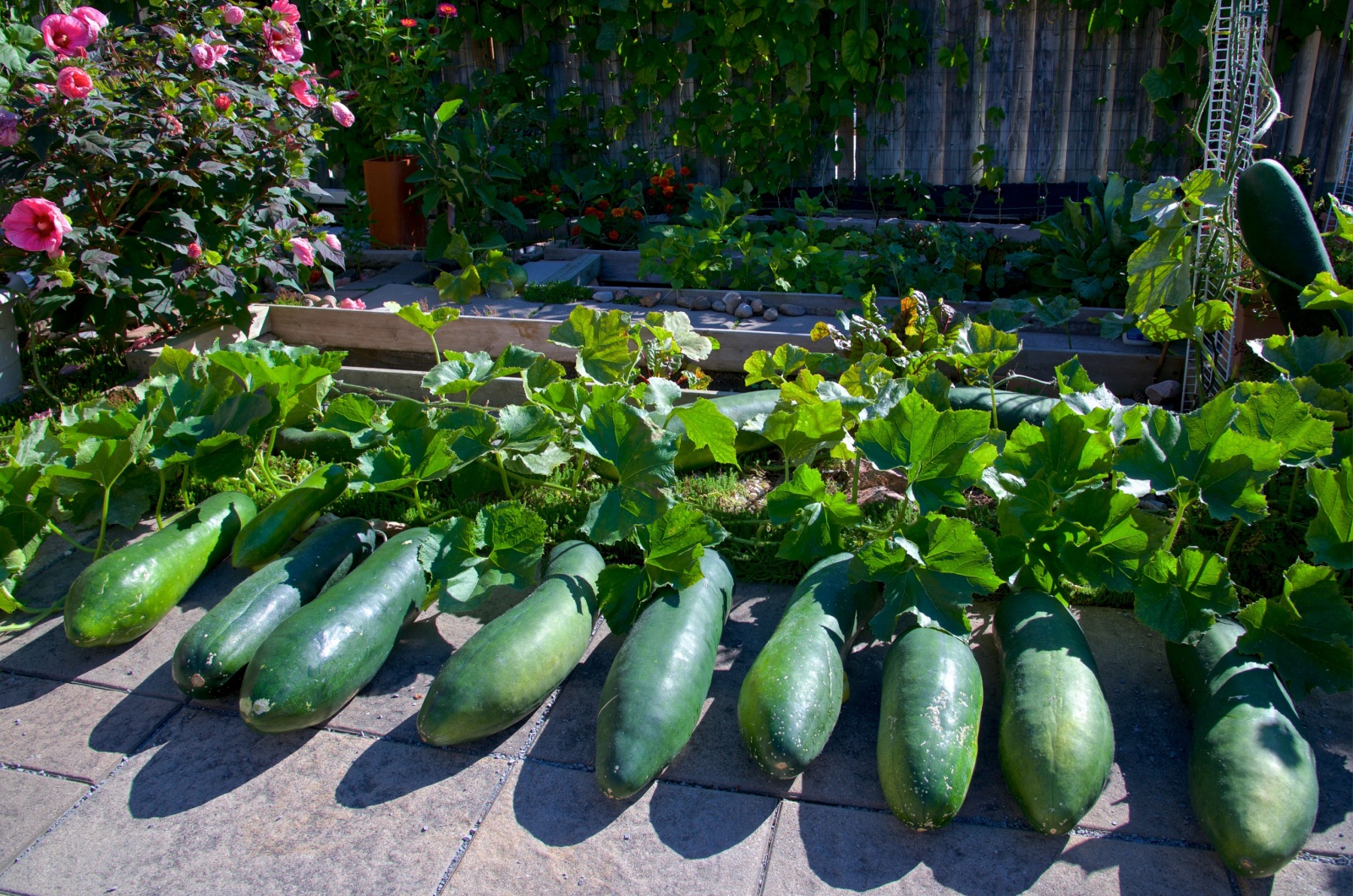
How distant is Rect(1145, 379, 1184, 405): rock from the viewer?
3.48 meters

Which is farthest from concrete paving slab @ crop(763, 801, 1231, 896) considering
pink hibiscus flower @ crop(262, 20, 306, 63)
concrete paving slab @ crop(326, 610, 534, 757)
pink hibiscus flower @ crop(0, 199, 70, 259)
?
pink hibiscus flower @ crop(262, 20, 306, 63)

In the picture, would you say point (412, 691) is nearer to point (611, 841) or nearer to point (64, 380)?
point (611, 841)

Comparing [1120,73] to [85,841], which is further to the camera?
[1120,73]

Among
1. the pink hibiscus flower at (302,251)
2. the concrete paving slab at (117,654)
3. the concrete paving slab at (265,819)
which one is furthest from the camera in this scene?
the pink hibiscus flower at (302,251)

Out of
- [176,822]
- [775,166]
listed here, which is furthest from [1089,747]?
[775,166]

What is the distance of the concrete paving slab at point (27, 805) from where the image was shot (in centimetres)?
185

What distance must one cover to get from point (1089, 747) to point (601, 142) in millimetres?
5923

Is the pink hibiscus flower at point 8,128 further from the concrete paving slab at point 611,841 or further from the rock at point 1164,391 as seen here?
the rock at point 1164,391

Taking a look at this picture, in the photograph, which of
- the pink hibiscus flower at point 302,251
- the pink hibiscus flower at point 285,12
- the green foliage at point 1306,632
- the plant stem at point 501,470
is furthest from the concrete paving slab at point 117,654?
the pink hibiscus flower at point 285,12

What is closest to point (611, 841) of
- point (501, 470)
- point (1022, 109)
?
point (501, 470)

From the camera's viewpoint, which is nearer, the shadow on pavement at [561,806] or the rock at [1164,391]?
the shadow on pavement at [561,806]

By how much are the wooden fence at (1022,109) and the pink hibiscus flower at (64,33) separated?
3.90m

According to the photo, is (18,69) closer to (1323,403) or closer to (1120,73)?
(1323,403)

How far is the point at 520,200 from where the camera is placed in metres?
6.48
